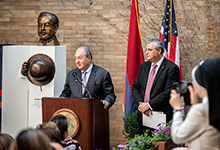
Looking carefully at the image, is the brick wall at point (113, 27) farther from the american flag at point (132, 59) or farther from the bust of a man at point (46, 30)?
the bust of a man at point (46, 30)

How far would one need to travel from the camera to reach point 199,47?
21.2ft

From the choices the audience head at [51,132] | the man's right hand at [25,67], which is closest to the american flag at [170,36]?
the man's right hand at [25,67]

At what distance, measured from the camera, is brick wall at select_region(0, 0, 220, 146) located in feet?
21.2

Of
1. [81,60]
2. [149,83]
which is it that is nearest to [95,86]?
[81,60]

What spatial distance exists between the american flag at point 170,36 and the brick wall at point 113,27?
2.15ft

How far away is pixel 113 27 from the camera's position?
6734 mm

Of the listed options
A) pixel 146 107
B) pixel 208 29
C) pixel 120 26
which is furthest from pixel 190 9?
pixel 146 107

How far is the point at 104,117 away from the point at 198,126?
7.10 ft

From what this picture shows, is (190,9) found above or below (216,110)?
above

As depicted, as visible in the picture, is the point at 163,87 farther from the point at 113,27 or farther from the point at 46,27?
the point at 113,27

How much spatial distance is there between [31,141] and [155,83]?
298cm

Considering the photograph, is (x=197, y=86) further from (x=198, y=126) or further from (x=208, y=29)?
(x=208, y=29)

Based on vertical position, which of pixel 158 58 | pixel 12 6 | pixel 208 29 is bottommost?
pixel 158 58

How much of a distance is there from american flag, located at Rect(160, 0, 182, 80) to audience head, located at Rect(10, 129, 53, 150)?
13.4 feet
